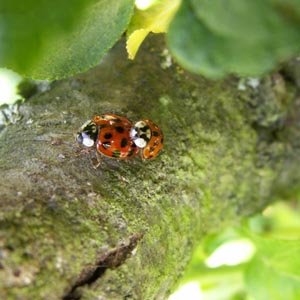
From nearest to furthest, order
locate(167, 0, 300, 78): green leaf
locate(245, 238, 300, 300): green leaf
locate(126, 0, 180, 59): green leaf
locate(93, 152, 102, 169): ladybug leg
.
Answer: locate(167, 0, 300, 78): green leaf → locate(93, 152, 102, 169): ladybug leg → locate(126, 0, 180, 59): green leaf → locate(245, 238, 300, 300): green leaf

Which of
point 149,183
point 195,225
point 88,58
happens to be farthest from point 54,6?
point 195,225

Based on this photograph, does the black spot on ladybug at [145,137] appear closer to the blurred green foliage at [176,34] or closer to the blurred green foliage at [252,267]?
the blurred green foliage at [176,34]

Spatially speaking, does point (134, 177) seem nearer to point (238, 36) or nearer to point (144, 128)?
point (144, 128)

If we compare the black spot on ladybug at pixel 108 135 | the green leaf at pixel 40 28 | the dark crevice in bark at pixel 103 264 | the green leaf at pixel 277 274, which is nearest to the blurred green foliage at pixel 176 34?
the green leaf at pixel 40 28

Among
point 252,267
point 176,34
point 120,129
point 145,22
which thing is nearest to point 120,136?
point 120,129

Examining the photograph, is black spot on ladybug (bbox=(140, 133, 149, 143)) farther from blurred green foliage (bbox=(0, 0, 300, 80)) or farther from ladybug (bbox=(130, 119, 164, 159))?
blurred green foliage (bbox=(0, 0, 300, 80))

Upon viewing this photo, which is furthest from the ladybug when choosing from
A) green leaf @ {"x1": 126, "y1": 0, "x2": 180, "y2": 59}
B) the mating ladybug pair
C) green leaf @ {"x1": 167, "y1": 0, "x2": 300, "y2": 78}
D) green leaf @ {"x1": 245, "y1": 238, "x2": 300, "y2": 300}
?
green leaf @ {"x1": 245, "y1": 238, "x2": 300, "y2": 300}

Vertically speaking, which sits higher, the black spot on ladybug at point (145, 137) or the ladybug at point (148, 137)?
the black spot on ladybug at point (145, 137)
